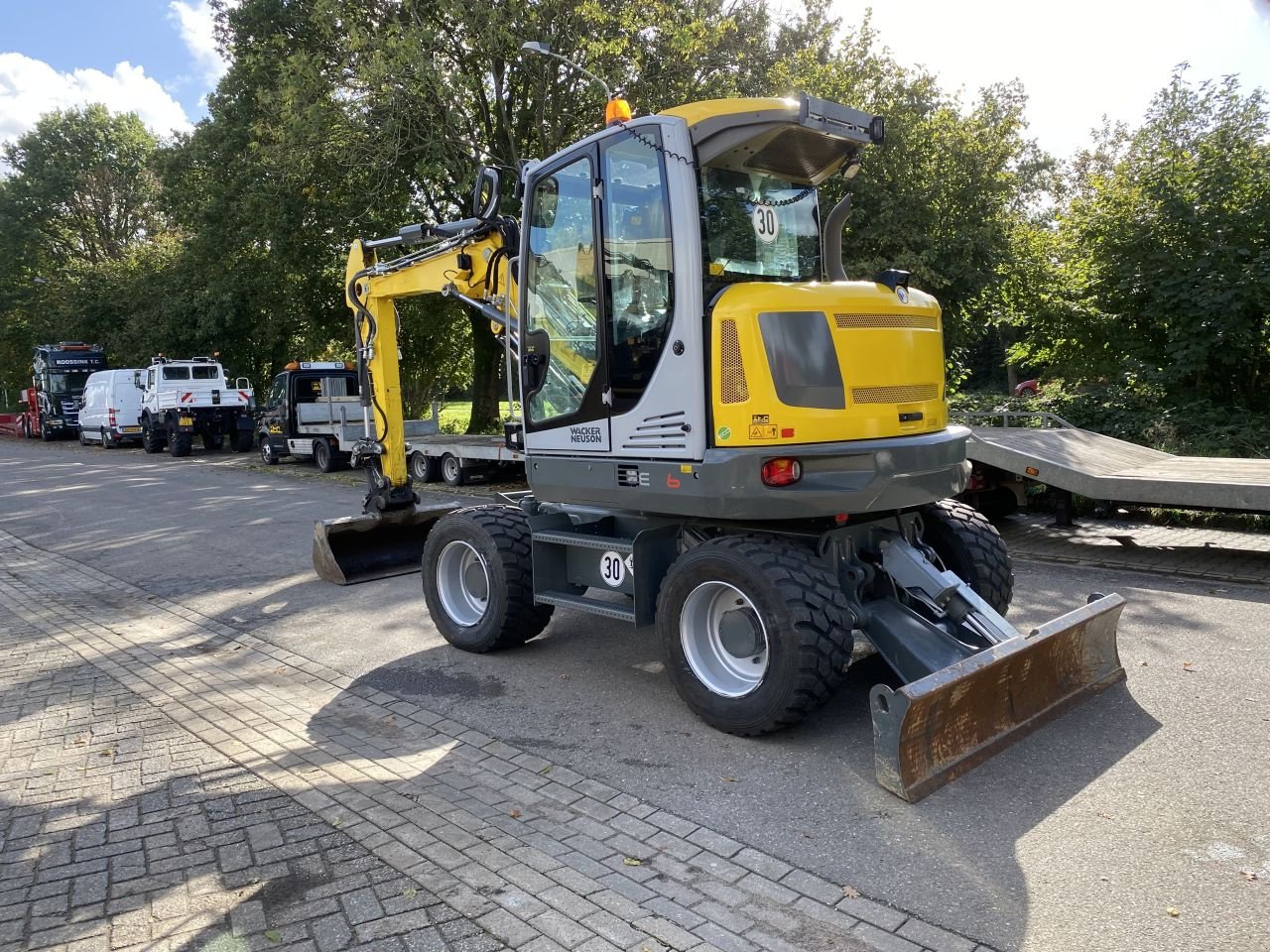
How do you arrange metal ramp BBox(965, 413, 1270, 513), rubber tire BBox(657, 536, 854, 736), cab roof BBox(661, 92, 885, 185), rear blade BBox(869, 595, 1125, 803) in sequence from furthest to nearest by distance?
metal ramp BBox(965, 413, 1270, 513) → cab roof BBox(661, 92, 885, 185) → rubber tire BBox(657, 536, 854, 736) → rear blade BBox(869, 595, 1125, 803)

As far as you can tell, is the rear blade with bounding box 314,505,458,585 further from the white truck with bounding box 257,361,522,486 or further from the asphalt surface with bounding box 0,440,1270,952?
the white truck with bounding box 257,361,522,486

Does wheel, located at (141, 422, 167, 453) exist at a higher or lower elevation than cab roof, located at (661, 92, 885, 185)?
lower

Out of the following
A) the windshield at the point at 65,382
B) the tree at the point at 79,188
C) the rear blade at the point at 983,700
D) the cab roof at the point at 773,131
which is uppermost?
the tree at the point at 79,188

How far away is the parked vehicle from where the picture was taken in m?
35.0

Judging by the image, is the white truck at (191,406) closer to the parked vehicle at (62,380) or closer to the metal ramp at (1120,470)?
the parked vehicle at (62,380)

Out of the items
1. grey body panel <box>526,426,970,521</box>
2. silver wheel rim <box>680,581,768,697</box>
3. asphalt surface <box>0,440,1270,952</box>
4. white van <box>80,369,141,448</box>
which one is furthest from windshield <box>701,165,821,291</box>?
white van <box>80,369,141,448</box>

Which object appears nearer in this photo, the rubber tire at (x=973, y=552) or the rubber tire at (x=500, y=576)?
the rubber tire at (x=973, y=552)

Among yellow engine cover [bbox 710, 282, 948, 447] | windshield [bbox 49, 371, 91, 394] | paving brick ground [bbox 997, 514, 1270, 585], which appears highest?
windshield [bbox 49, 371, 91, 394]

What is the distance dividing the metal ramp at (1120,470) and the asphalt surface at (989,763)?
29.1 inches

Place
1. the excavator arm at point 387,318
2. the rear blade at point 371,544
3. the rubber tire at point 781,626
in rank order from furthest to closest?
the rear blade at point 371,544 < the excavator arm at point 387,318 < the rubber tire at point 781,626

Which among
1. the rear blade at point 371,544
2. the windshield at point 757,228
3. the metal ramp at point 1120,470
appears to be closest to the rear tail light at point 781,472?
the windshield at point 757,228

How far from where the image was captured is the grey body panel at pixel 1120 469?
Result: 755cm

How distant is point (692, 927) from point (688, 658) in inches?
71.4

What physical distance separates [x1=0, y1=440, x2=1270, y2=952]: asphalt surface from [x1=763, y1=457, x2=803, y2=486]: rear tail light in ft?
4.29
